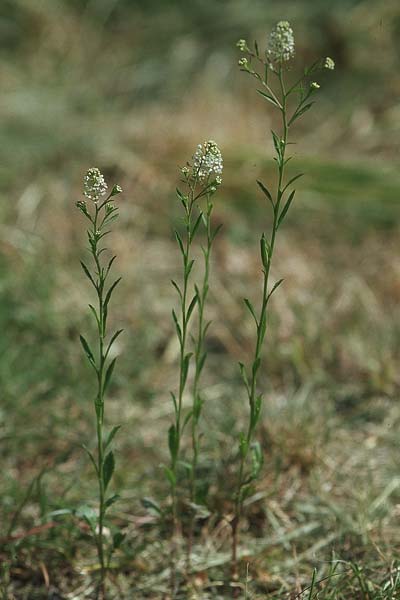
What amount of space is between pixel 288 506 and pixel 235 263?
4.26 feet

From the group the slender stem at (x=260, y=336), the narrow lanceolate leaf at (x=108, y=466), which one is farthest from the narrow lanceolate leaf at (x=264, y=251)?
the narrow lanceolate leaf at (x=108, y=466)

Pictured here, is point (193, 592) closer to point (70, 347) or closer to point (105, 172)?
point (70, 347)

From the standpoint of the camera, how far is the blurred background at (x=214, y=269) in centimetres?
179

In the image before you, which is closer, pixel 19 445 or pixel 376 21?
pixel 19 445

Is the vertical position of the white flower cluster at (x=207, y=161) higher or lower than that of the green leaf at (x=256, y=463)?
higher

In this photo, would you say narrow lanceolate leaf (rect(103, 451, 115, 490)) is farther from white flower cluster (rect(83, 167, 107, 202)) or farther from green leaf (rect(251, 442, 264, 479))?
white flower cluster (rect(83, 167, 107, 202))

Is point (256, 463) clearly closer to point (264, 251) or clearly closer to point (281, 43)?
point (264, 251)

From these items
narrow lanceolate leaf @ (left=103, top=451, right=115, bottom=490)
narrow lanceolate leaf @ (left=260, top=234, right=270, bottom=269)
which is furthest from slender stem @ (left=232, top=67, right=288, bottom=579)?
narrow lanceolate leaf @ (left=103, top=451, right=115, bottom=490)

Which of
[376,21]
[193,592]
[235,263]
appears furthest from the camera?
[376,21]

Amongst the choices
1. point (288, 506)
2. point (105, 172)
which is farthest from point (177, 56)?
point (288, 506)

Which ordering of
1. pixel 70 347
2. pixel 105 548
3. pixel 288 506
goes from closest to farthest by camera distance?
1. pixel 105 548
2. pixel 288 506
3. pixel 70 347

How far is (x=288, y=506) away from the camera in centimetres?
183

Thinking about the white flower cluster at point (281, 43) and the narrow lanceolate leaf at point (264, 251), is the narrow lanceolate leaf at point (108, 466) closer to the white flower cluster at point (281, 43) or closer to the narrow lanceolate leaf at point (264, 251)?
the narrow lanceolate leaf at point (264, 251)

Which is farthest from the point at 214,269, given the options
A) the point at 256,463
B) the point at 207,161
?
the point at 207,161
